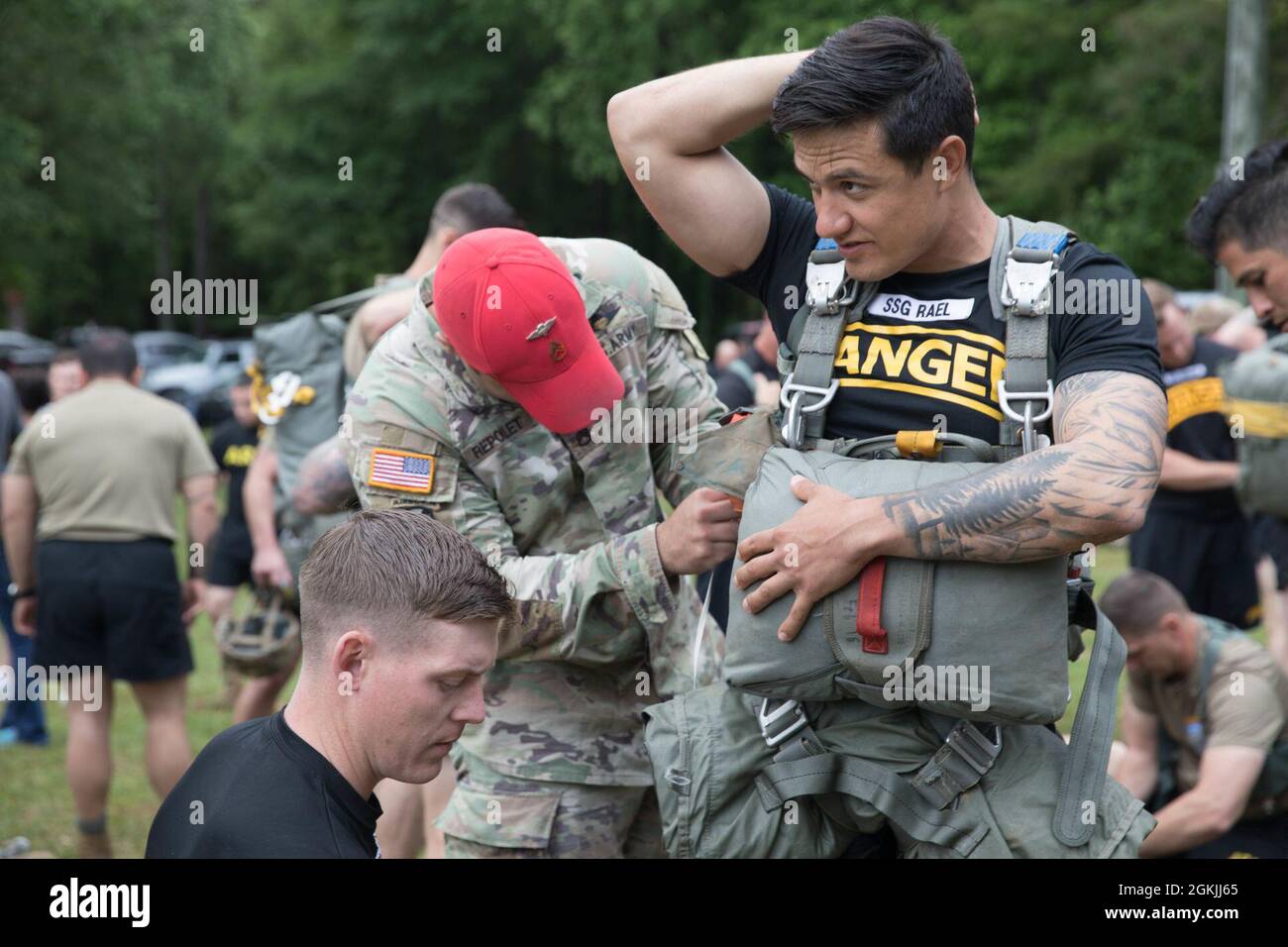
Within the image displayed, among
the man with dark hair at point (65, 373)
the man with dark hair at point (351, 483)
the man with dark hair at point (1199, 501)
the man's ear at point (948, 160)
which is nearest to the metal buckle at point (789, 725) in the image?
the man's ear at point (948, 160)

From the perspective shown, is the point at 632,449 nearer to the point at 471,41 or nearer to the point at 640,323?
the point at 640,323

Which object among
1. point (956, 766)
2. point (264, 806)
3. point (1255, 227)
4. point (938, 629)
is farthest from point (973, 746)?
point (1255, 227)

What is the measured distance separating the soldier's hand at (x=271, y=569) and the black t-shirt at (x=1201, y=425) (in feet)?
13.9

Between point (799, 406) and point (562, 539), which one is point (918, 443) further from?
point (562, 539)

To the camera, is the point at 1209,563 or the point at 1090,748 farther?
the point at 1209,563

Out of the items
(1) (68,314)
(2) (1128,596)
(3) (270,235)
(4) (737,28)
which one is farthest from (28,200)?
(2) (1128,596)

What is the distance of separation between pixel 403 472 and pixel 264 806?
3.31 feet

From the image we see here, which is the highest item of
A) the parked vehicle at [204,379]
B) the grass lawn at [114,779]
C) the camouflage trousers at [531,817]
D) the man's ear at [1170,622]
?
the man's ear at [1170,622]

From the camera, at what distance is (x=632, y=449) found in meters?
3.23

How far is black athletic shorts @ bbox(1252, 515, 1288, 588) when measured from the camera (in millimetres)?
6215

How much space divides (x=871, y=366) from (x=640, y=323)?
904mm

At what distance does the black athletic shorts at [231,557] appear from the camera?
23.8ft

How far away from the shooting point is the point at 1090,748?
7.80ft

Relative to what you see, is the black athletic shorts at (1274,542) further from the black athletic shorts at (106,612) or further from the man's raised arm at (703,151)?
the black athletic shorts at (106,612)
